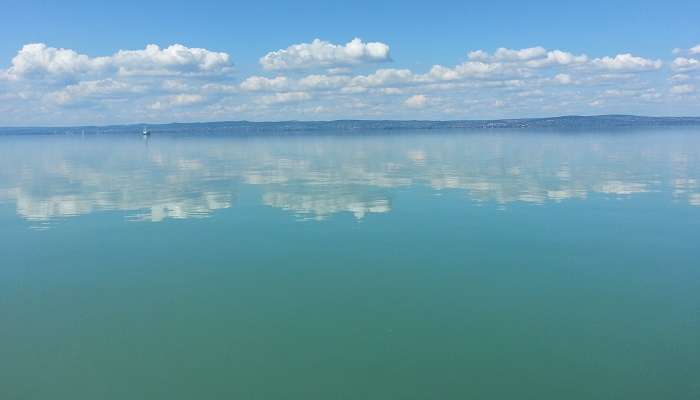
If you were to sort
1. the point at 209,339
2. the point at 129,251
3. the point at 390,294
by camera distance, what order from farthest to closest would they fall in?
the point at 129,251
the point at 390,294
the point at 209,339

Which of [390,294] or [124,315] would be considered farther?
[390,294]

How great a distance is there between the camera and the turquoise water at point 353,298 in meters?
8.48

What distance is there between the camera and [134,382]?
27.8ft

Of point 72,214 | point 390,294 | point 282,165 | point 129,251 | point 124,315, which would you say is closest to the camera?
point 124,315

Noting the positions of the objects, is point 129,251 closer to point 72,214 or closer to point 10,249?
point 10,249

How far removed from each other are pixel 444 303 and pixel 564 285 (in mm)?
3117

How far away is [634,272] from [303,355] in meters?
8.84

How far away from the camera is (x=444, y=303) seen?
1144cm

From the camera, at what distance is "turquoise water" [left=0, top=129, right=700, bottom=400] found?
8477 millimetres

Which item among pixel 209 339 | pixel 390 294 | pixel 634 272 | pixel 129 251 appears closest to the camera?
pixel 209 339

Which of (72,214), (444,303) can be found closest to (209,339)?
(444,303)

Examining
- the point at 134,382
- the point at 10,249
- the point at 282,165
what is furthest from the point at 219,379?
the point at 282,165

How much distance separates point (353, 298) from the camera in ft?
38.7

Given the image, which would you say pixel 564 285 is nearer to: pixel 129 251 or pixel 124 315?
pixel 124 315
